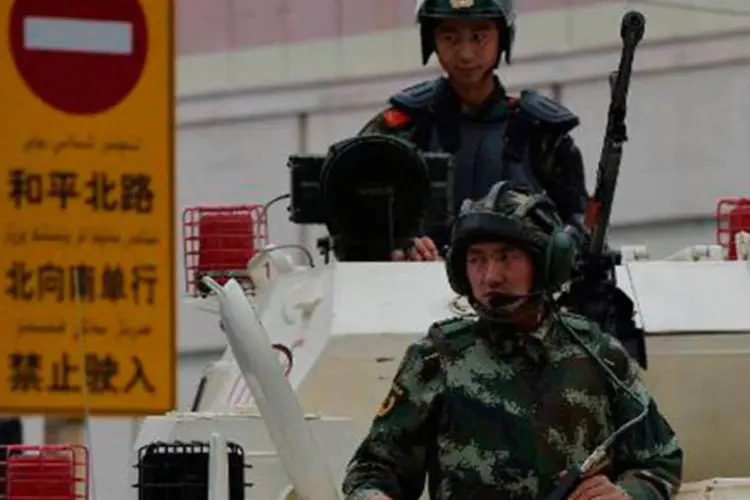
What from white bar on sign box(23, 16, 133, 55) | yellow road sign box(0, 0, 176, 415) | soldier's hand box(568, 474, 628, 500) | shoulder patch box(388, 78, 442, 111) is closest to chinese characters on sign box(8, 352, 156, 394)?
yellow road sign box(0, 0, 176, 415)

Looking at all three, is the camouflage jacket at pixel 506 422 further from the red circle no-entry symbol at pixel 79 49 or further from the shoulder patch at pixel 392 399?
the red circle no-entry symbol at pixel 79 49

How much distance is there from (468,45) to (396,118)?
0.52 meters

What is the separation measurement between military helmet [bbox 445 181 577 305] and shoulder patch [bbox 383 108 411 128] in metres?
3.34

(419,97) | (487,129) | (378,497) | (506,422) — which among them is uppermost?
(419,97)

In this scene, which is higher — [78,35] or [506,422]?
[78,35]

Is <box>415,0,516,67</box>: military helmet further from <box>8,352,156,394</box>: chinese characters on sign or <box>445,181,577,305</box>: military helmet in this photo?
<box>8,352,156,394</box>: chinese characters on sign

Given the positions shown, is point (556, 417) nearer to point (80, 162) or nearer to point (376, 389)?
point (80, 162)

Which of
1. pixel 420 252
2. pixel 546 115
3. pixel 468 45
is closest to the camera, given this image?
pixel 420 252

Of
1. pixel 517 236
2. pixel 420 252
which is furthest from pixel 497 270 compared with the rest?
pixel 420 252

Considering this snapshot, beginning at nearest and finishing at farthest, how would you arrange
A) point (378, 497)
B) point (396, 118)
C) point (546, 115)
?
point (378, 497) → point (546, 115) → point (396, 118)

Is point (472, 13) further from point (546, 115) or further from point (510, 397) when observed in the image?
point (510, 397)

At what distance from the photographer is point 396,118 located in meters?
11.9

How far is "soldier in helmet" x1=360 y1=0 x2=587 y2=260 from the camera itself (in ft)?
38.3

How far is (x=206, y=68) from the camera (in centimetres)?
2398
